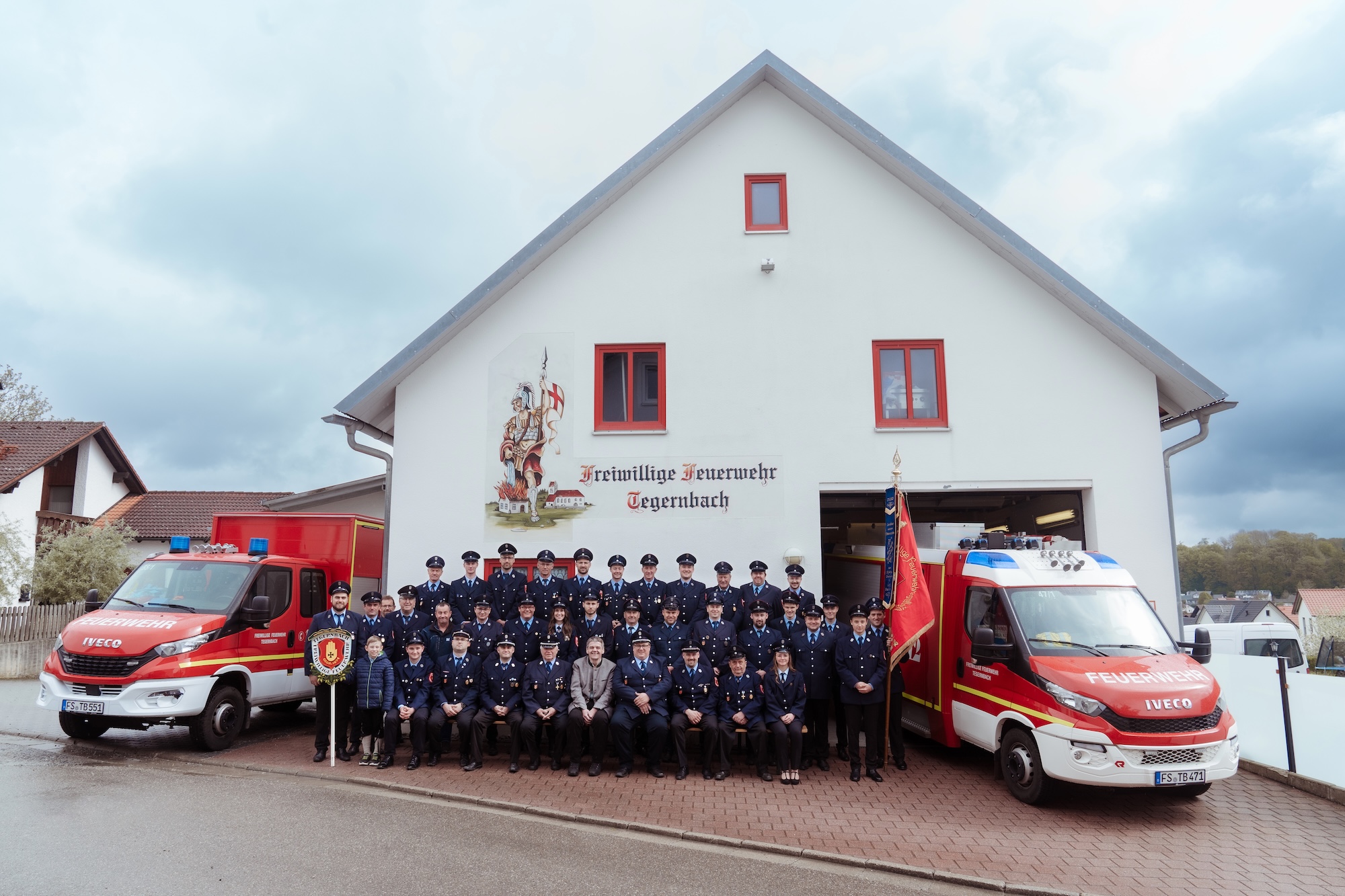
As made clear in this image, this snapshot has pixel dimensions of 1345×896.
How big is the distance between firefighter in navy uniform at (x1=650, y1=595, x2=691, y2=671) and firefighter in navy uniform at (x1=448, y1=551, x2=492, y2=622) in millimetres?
2088

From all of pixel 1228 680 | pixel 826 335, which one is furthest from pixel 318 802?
pixel 1228 680

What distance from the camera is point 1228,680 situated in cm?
1000

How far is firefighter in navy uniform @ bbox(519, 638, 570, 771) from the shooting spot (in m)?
9.30

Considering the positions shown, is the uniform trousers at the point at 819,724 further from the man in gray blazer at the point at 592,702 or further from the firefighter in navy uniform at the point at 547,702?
the firefighter in navy uniform at the point at 547,702

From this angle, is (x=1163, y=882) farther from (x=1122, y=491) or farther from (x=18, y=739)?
(x=18, y=739)

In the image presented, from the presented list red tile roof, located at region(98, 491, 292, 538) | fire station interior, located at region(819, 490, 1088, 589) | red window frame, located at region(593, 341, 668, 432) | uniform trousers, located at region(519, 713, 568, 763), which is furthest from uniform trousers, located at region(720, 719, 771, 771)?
red tile roof, located at region(98, 491, 292, 538)

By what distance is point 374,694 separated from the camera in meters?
9.54

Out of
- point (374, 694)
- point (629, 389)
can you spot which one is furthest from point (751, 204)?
point (374, 694)

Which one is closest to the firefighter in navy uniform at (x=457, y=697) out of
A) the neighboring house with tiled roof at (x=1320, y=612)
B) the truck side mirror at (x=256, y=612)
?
the truck side mirror at (x=256, y=612)

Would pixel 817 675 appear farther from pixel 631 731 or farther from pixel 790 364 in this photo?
pixel 790 364

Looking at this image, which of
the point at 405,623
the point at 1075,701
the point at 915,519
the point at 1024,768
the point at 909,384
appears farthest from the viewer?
the point at 915,519

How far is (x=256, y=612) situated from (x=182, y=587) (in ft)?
3.41

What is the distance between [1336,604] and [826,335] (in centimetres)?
5053

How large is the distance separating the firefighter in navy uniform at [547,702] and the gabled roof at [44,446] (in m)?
23.2
